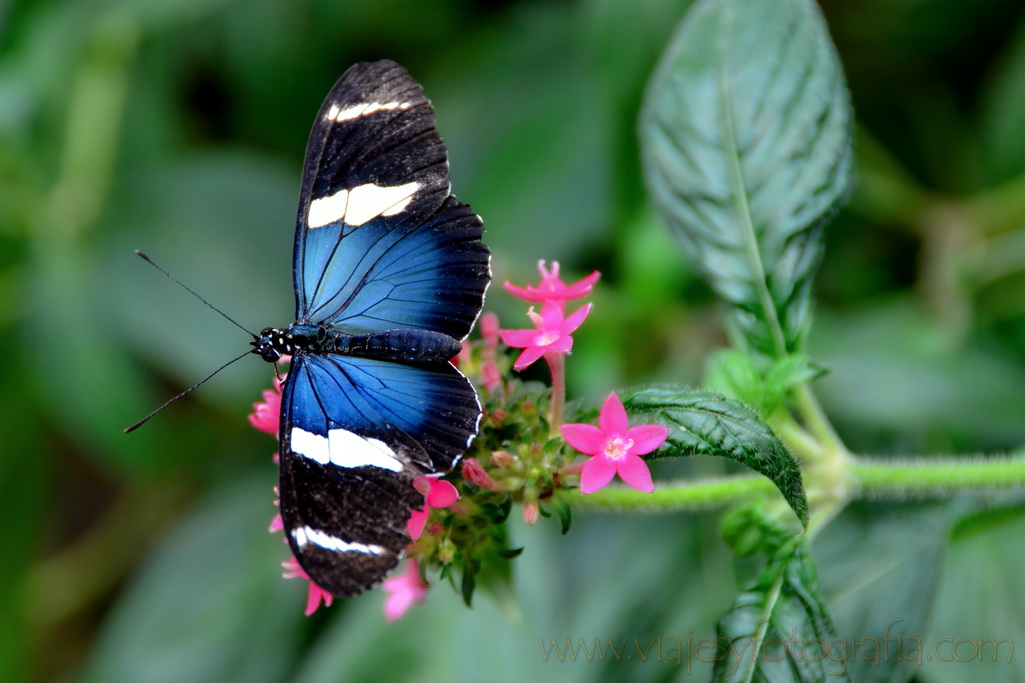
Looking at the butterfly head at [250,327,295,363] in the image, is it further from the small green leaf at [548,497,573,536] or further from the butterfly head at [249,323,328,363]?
the small green leaf at [548,497,573,536]

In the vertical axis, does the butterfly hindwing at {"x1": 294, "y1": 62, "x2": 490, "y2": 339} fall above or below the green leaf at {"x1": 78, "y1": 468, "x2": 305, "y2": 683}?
above

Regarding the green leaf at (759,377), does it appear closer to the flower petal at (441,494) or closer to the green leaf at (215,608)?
the flower petal at (441,494)

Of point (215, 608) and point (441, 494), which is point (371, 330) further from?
point (215, 608)

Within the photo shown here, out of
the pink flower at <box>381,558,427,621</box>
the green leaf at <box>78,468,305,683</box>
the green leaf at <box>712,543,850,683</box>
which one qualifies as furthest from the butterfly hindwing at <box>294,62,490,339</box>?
the green leaf at <box>78,468,305,683</box>

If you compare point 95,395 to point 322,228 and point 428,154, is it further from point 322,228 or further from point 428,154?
point 428,154

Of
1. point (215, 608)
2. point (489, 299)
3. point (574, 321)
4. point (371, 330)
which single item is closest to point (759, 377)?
point (574, 321)

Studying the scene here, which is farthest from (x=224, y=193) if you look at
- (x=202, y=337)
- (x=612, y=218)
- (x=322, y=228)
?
(x=322, y=228)
